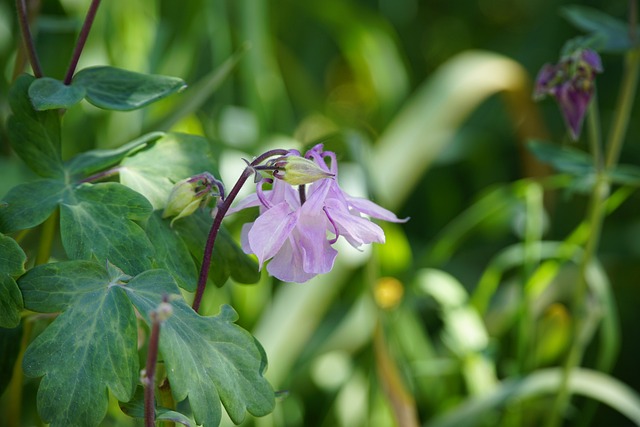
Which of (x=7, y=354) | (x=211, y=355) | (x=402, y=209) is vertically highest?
(x=211, y=355)

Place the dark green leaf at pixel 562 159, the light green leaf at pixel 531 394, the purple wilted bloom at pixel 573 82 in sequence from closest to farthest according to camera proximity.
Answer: the purple wilted bloom at pixel 573 82 < the dark green leaf at pixel 562 159 < the light green leaf at pixel 531 394

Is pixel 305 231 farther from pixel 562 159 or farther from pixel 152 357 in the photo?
pixel 562 159

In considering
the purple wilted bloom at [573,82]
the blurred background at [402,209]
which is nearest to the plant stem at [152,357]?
the blurred background at [402,209]

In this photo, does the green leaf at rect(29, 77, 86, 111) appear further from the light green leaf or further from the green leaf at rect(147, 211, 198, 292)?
the light green leaf

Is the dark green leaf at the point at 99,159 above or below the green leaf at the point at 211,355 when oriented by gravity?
above

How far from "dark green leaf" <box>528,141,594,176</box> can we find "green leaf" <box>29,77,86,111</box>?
0.55m

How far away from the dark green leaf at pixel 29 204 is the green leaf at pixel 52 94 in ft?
0.21

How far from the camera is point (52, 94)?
0.60 meters

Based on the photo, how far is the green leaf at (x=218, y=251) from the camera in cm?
63

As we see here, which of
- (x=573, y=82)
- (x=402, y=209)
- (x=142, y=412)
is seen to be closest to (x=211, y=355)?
(x=142, y=412)

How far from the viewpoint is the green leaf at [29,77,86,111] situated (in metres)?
0.58

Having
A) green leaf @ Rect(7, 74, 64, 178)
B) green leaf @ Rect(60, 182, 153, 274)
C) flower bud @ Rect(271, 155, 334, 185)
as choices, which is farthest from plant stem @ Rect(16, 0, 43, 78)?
flower bud @ Rect(271, 155, 334, 185)

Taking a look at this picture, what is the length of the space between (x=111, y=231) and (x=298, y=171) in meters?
0.15

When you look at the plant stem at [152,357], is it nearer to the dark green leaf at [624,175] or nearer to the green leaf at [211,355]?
the green leaf at [211,355]
